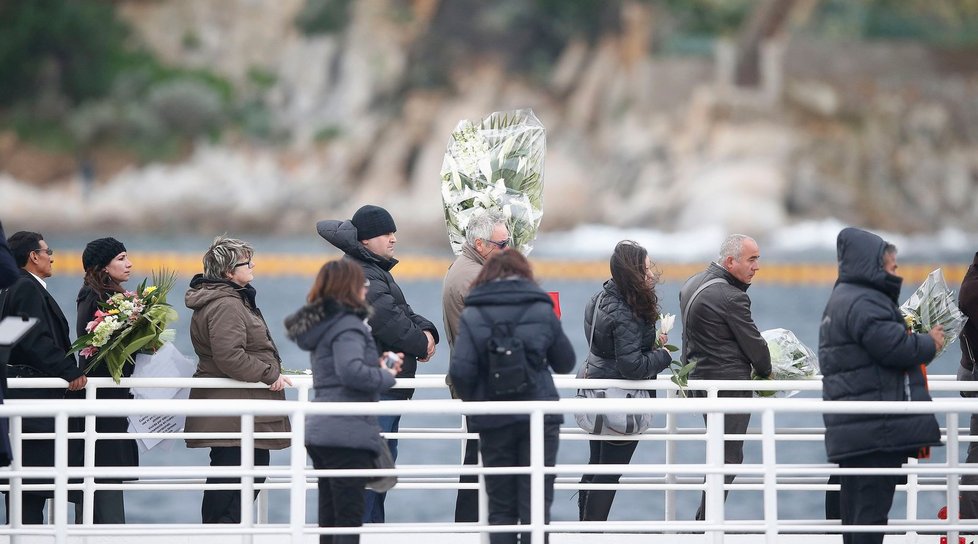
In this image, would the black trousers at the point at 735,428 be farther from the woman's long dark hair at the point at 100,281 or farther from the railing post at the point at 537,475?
the woman's long dark hair at the point at 100,281

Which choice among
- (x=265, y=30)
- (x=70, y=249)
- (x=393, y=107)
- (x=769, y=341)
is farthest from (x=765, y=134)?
(x=769, y=341)

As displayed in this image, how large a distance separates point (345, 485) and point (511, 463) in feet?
1.80

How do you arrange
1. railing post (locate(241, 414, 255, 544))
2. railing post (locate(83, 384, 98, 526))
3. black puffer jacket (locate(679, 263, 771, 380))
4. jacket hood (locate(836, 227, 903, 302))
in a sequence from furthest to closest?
black puffer jacket (locate(679, 263, 771, 380)) → railing post (locate(83, 384, 98, 526)) → railing post (locate(241, 414, 255, 544)) → jacket hood (locate(836, 227, 903, 302))

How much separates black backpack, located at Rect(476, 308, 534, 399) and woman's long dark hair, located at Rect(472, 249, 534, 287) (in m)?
0.13

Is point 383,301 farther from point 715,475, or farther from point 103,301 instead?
point 715,475

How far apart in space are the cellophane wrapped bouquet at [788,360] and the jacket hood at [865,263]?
3.27 feet

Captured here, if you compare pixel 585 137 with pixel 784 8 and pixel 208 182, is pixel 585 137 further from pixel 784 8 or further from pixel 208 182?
pixel 208 182

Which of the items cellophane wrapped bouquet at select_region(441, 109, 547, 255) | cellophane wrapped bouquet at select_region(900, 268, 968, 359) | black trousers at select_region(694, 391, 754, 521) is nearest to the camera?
cellophane wrapped bouquet at select_region(900, 268, 968, 359)

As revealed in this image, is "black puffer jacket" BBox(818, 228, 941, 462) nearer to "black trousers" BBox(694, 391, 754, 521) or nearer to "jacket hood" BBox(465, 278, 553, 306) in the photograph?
"black trousers" BBox(694, 391, 754, 521)

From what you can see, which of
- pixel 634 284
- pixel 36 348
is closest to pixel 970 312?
Answer: pixel 634 284

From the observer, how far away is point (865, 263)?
175 inches

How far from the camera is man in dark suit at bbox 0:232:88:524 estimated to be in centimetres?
499

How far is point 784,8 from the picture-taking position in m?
53.8

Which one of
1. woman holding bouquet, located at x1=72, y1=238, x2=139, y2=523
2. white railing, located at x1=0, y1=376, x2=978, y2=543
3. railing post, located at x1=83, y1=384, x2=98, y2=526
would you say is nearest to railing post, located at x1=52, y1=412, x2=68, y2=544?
white railing, located at x1=0, y1=376, x2=978, y2=543
